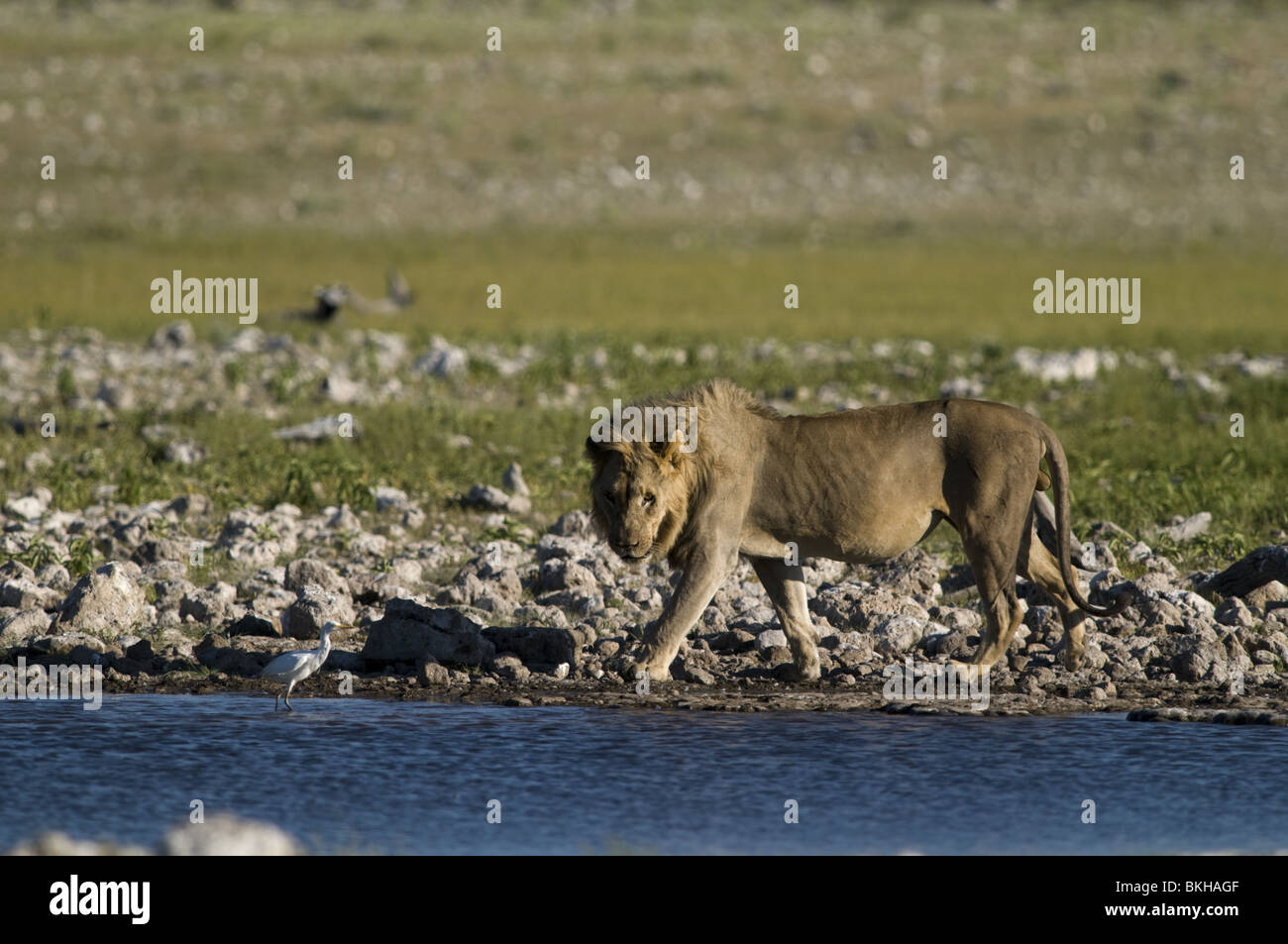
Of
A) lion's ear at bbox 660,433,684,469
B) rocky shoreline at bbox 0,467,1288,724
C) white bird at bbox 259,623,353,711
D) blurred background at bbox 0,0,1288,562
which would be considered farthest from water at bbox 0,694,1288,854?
blurred background at bbox 0,0,1288,562

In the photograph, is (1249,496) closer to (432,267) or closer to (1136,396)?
(1136,396)

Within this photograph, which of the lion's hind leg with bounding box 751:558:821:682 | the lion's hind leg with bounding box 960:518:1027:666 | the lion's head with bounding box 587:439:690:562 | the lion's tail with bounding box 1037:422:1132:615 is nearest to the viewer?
the lion's head with bounding box 587:439:690:562

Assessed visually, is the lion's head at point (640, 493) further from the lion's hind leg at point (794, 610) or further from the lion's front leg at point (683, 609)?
the lion's hind leg at point (794, 610)

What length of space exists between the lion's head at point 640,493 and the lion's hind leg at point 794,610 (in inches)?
25.9

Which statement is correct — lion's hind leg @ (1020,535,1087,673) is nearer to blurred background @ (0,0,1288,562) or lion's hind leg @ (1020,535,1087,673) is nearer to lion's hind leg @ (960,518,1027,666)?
lion's hind leg @ (960,518,1027,666)

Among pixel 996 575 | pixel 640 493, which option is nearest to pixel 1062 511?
pixel 996 575

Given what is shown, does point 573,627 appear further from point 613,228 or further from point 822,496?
point 613,228

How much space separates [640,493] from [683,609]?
645 mm

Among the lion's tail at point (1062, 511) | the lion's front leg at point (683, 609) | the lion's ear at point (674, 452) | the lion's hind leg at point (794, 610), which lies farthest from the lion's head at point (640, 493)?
the lion's tail at point (1062, 511)

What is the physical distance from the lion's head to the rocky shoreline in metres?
0.83

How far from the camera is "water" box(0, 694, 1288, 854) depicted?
7.82 m

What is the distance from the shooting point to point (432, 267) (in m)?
37.2

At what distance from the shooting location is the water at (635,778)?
308 inches

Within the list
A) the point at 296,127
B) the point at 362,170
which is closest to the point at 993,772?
the point at 362,170
